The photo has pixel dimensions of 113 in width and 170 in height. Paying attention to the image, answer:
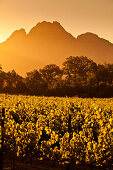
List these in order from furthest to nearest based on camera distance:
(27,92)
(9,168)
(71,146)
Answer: (27,92) → (9,168) → (71,146)

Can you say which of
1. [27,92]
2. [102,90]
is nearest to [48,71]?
[27,92]

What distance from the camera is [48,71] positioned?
64438 mm

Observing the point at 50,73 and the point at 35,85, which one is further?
the point at 50,73

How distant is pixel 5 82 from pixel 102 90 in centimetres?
2065

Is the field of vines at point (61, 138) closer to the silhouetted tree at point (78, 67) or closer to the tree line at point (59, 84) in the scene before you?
the tree line at point (59, 84)

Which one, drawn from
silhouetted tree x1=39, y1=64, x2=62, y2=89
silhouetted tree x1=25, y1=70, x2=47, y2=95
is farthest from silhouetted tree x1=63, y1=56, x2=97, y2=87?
silhouetted tree x1=25, y1=70, x2=47, y2=95

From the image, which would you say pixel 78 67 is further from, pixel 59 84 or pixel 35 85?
pixel 59 84

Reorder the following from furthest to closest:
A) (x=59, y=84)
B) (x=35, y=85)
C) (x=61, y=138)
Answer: (x=35, y=85), (x=59, y=84), (x=61, y=138)

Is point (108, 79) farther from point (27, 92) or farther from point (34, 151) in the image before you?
point (34, 151)

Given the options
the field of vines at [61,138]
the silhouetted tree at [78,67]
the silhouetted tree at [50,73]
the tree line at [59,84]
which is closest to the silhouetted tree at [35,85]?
the tree line at [59,84]

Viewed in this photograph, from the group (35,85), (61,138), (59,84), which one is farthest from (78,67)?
(61,138)

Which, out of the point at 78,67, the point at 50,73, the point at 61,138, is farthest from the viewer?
the point at 78,67

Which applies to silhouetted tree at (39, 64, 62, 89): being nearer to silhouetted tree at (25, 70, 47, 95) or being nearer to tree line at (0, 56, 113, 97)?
tree line at (0, 56, 113, 97)

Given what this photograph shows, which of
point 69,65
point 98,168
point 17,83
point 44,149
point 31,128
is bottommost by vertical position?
point 98,168
